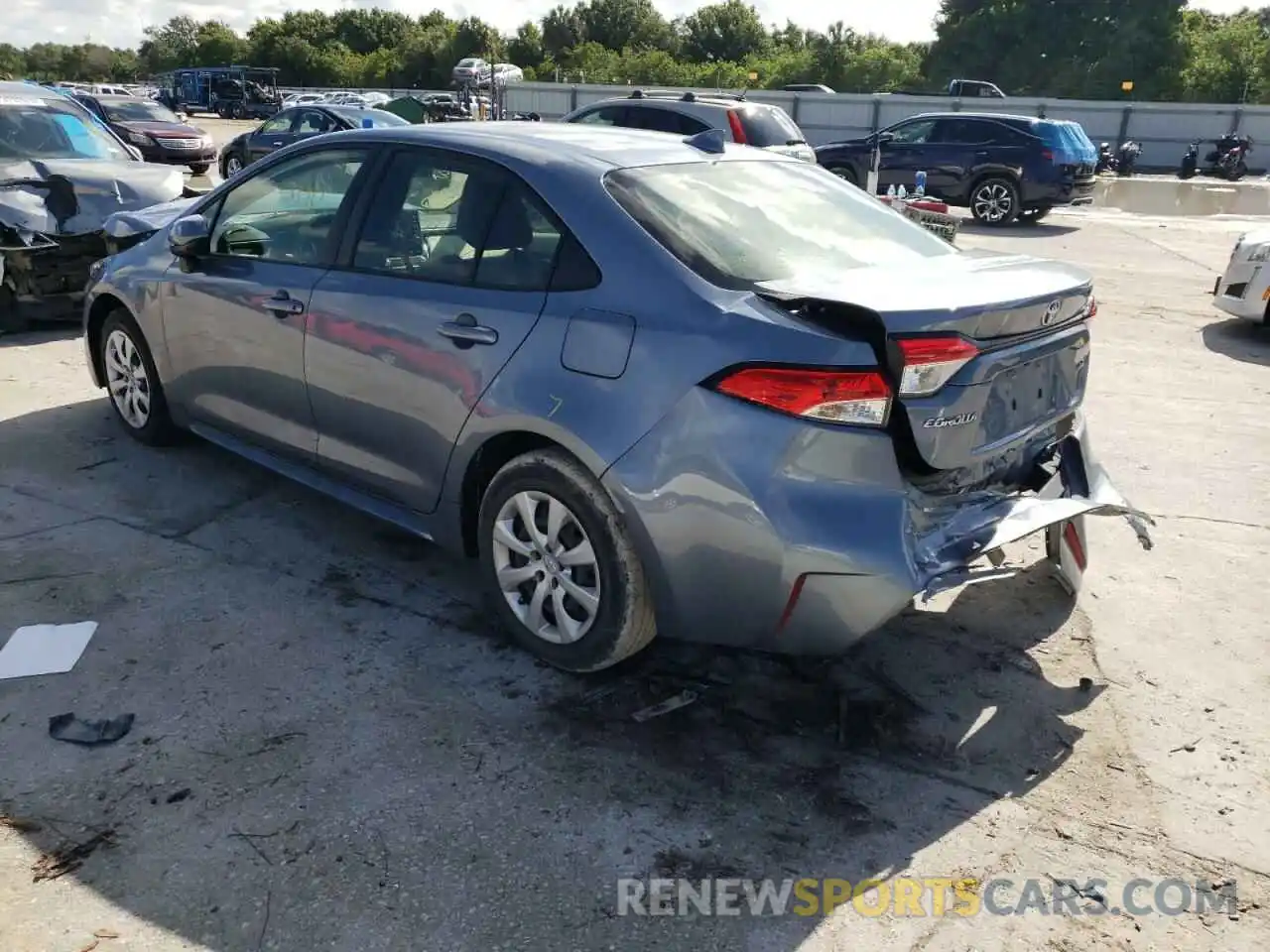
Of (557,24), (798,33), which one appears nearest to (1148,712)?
(798,33)

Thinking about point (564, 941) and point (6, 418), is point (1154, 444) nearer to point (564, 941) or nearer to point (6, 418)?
point (564, 941)

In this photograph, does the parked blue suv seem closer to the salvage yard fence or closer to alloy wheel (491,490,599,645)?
the salvage yard fence

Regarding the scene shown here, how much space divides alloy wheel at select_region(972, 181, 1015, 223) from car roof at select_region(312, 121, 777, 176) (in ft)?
45.6

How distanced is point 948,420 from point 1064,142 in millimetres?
15459

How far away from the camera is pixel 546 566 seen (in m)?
3.33

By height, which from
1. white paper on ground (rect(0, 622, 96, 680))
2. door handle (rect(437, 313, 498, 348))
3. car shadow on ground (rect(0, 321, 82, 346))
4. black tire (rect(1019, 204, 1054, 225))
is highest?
door handle (rect(437, 313, 498, 348))

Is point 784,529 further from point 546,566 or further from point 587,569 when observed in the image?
point 546,566

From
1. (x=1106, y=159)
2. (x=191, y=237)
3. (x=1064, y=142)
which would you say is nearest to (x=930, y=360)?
(x=191, y=237)

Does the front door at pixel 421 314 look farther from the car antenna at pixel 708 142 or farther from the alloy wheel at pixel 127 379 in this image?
the alloy wheel at pixel 127 379

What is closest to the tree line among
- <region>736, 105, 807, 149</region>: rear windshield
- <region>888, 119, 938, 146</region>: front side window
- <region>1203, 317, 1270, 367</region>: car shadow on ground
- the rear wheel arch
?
<region>888, 119, 938, 146</region>: front side window

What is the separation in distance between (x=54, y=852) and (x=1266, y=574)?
4527mm

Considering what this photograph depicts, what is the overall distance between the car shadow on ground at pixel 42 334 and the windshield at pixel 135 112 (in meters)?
13.9

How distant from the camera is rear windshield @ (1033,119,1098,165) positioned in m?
16.0

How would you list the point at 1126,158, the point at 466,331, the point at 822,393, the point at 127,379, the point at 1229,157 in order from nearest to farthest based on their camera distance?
the point at 822,393 → the point at 466,331 → the point at 127,379 → the point at 1229,157 → the point at 1126,158
